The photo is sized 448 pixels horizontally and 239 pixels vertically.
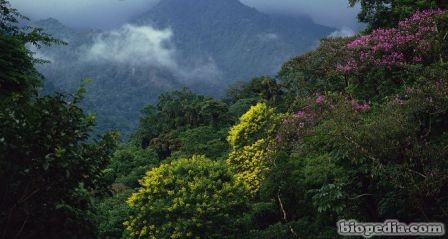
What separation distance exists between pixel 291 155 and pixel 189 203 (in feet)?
14.1

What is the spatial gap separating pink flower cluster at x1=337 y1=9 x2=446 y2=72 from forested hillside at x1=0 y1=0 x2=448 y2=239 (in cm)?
5

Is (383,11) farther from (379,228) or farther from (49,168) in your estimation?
(49,168)

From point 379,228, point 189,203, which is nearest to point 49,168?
point 379,228

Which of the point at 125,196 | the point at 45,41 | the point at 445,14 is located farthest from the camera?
the point at 125,196

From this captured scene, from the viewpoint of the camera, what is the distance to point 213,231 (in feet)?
57.5

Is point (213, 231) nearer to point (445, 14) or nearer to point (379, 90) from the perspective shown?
point (379, 90)

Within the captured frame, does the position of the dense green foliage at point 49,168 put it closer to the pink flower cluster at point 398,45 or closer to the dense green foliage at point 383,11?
the pink flower cluster at point 398,45

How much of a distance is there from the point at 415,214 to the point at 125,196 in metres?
19.2

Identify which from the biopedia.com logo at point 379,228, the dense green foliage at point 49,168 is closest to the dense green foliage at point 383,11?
the biopedia.com logo at point 379,228

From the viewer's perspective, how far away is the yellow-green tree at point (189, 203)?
17312mm

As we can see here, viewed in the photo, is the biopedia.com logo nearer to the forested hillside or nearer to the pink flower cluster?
the forested hillside

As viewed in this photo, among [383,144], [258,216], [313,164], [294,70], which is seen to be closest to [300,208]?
[258,216]

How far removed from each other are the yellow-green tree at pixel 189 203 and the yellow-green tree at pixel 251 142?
5677mm

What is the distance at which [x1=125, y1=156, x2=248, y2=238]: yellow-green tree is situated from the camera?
1731cm
